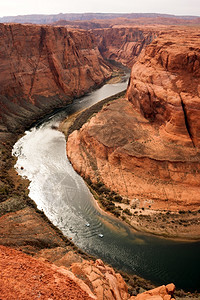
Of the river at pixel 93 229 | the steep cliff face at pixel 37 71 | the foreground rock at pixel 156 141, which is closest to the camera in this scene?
the river at pixel 93 229

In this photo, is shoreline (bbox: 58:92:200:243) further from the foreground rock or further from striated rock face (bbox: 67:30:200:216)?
striated rock face (bbox: 67:30:200:216)

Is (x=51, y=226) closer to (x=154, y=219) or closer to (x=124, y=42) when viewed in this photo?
(x=154, y=219)

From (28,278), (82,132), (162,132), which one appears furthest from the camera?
(82,132)

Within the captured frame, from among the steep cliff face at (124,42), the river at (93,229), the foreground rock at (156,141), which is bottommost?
the river at (93,229)

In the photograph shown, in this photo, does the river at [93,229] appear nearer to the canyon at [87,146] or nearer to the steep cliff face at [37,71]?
the canyon at [87,146]

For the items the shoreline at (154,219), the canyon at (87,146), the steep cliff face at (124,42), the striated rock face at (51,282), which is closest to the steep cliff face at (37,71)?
the canyon at (87,146)

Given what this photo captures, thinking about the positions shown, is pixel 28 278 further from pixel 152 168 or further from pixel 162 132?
pixel 162 132

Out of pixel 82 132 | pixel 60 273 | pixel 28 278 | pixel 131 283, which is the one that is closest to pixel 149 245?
Result: pixel 131 283

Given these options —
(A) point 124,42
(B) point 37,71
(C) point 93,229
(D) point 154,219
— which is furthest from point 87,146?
(A) point 124,42
